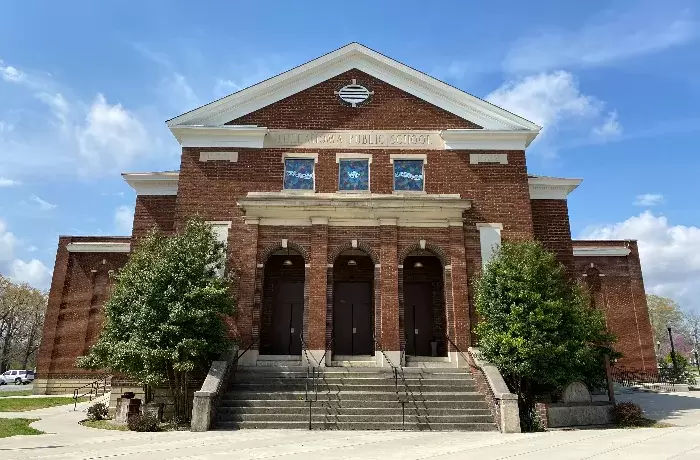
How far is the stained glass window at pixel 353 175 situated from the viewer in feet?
62.6

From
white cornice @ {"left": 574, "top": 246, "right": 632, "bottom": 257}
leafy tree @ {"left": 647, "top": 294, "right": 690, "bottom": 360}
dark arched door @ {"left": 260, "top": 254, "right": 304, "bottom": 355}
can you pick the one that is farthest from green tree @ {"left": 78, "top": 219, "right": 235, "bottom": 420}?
leafy tree @ {"left": 647, "top": 294, "right": 690, "bottom": 360}

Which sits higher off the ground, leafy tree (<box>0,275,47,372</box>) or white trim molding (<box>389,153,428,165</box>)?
white trim molding (<box>389,153,428,165</box>)

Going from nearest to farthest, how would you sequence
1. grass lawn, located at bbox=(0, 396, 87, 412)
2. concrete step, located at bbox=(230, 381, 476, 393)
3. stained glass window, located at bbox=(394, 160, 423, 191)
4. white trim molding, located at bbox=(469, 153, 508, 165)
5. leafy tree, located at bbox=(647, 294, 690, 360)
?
concrete step, located at bbox=(230, 381, 476, 393) < stained glass window, located at bbox=(394, 160, 423, 191) < white trim molding, located at bbox=(469, 153, 508, 165) < grass lawn, located at bbox=(0, 396, 87, 412) < leafy tree, located at bbox=(647, 294, 690, 360)

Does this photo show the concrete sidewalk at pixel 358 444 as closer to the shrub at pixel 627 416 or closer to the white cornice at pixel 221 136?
the shrub at pixel 627 416

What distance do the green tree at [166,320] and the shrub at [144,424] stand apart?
1038 millimetres

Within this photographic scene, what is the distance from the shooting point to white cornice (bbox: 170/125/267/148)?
19.0 meters

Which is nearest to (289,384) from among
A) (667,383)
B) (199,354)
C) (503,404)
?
(199,354)

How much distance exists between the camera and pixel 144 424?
1313cm

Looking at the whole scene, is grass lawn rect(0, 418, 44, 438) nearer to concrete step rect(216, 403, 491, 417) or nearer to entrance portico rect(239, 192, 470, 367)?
concrete step rect(216, 403, 491, 417)

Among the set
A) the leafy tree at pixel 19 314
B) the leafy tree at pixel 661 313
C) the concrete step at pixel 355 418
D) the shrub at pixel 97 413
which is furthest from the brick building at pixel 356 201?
the leafy tree at pixel 661 313

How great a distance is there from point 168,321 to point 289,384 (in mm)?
3914

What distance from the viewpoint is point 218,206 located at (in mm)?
18531

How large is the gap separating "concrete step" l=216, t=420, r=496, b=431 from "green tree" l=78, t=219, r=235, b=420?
2.24m

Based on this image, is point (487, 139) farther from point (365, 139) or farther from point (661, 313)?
point (661, 313)
